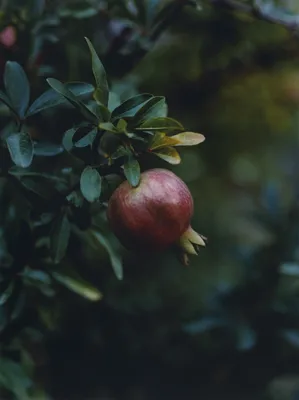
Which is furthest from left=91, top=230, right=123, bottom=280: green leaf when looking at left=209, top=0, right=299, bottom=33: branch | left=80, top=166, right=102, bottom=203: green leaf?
left=209, top=0, right=299, bottom=33: branch

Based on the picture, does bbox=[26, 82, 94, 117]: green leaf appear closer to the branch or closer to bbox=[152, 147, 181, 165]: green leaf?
bbox=[152, 147, 181, 165]: green leaf

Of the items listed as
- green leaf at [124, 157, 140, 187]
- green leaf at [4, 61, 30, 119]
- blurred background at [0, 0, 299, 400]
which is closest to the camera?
green leaf at [124, 157, 140, 187]

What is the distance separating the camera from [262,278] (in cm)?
102

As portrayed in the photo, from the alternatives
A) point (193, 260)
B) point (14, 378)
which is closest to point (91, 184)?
point (14, 378)

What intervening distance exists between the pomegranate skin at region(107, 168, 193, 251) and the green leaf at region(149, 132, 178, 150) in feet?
0.08

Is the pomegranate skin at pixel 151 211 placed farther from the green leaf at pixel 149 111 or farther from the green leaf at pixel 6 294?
the green leaf at pixel 6 294

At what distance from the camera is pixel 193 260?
46.5 inches

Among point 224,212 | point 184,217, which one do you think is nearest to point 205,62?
point 224,212

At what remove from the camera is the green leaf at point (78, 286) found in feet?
2.38

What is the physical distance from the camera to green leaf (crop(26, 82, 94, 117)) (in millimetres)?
654

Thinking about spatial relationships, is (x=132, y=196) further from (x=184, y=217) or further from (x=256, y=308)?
(x=256, y=308)

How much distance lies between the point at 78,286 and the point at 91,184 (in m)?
0.16

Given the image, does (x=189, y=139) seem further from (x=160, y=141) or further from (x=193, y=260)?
(x=193, y=260)

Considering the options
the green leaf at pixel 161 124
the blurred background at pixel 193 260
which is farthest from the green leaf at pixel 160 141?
the blurred background at pixel 193 260
